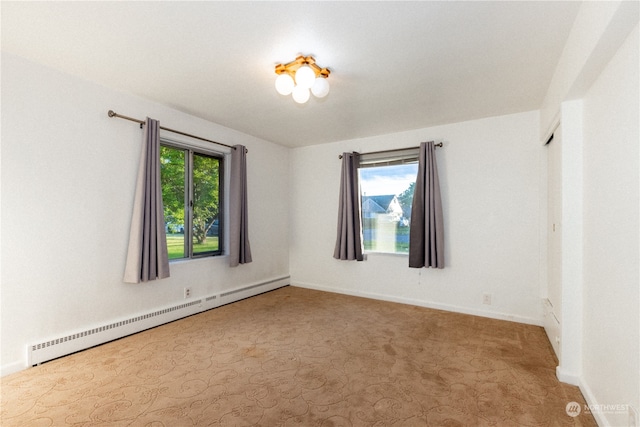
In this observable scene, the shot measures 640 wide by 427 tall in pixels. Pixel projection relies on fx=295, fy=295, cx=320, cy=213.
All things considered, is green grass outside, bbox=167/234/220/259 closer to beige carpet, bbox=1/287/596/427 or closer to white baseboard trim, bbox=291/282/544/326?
beige carpet, bbox=1/287/596/427

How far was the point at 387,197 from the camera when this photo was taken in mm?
4297

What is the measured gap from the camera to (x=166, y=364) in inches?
92.7

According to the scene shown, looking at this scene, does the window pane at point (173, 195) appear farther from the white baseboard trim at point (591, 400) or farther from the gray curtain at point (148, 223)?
the white baseboard trim at point (591, 400)

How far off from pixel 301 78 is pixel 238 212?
2223 millimetres

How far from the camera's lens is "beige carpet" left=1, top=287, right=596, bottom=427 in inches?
68.4

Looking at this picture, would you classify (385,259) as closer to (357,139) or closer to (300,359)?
(357,139)


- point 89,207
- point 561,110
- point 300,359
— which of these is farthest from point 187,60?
point 561,110

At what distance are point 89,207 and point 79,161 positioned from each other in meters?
0.41

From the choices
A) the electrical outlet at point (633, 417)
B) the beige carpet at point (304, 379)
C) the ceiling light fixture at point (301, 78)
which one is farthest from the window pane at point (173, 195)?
the electrical outlet at point (633, 417)

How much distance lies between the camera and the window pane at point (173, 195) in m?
3.41

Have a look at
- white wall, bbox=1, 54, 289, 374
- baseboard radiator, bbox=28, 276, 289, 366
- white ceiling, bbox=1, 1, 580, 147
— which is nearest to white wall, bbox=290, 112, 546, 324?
white ceiling, bbox=1, 1, 580, 147

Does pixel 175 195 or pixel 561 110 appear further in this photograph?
pixel 175 195

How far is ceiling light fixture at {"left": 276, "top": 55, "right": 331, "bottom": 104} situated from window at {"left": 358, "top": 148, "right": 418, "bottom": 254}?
6.91 feet

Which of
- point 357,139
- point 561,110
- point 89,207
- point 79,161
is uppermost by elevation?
point 357,139
